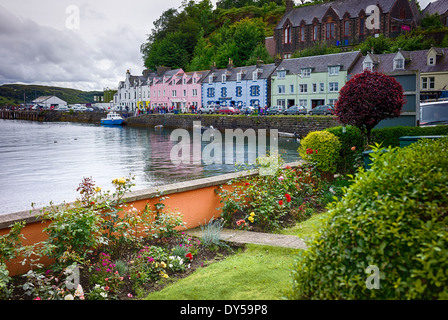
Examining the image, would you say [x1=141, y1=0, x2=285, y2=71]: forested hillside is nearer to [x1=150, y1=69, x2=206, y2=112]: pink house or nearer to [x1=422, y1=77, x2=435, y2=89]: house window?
[x1=150, y1=69, x2=206, y2=112]: pink house

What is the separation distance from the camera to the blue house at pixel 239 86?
230ft

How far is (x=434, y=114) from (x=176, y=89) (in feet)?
252

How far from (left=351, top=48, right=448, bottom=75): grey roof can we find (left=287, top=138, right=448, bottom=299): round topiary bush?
53.4 meters

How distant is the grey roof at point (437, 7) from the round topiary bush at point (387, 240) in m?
82.4

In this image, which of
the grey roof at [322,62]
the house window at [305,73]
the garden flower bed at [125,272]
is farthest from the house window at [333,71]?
the garden flower bed at [125,272]

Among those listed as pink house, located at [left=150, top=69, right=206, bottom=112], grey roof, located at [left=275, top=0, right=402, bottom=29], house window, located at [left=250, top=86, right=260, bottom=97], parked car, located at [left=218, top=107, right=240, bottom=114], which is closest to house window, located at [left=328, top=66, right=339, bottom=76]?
house window, located at [left=250, top=86, right=260, bottom=97]

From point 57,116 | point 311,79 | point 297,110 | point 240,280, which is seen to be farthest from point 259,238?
point 57,116

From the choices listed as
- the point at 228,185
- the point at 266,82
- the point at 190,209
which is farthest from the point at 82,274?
the point at 266,82

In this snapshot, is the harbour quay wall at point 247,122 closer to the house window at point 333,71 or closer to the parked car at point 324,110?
the parked car at point 324,110

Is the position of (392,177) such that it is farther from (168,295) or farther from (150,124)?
(150,124)

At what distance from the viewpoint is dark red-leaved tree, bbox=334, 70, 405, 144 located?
13992 mm

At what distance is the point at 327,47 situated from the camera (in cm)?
7819

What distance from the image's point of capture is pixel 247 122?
57.4 meters

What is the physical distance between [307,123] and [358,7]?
1629 inches
